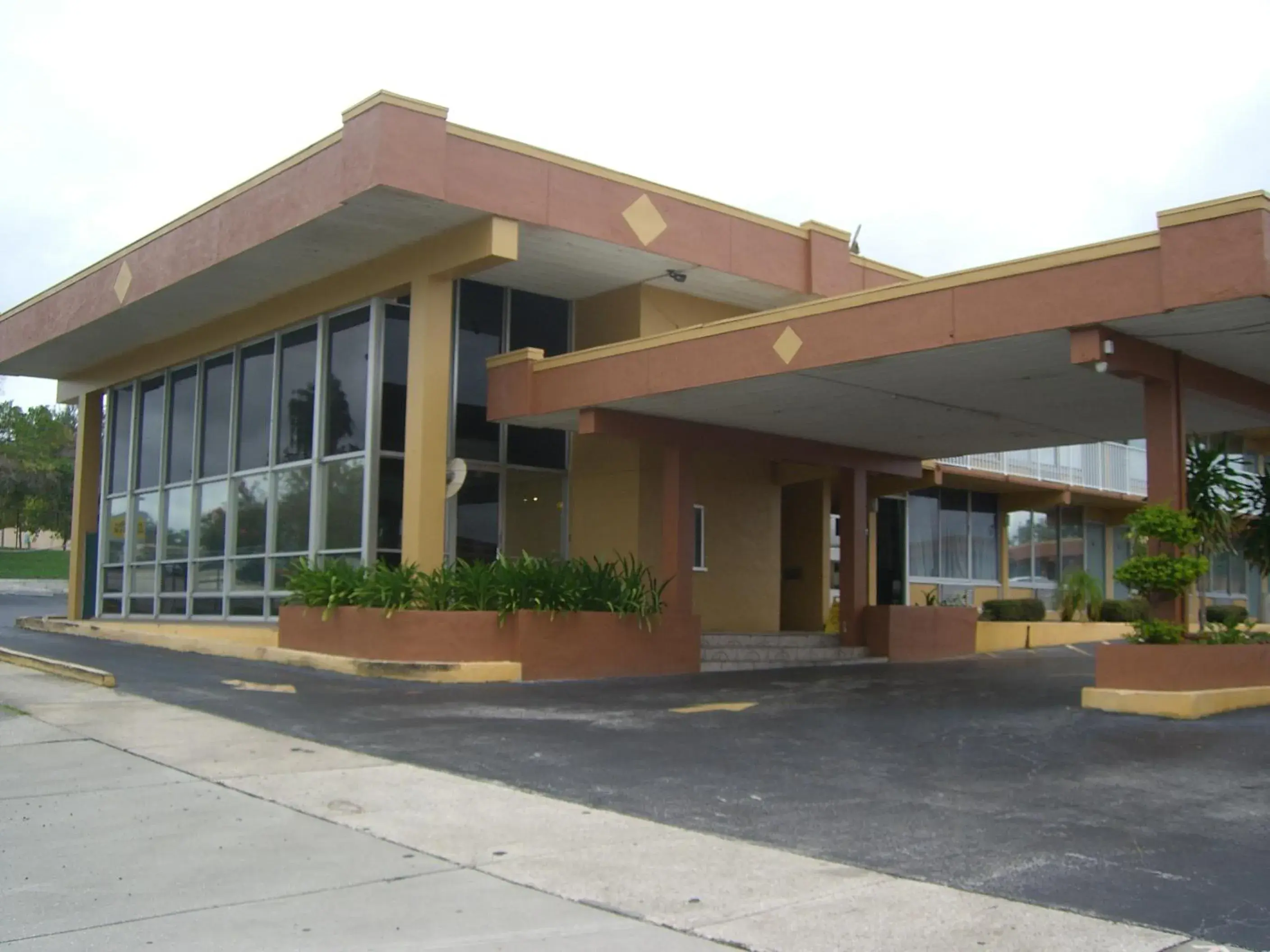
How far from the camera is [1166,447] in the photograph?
12820mm

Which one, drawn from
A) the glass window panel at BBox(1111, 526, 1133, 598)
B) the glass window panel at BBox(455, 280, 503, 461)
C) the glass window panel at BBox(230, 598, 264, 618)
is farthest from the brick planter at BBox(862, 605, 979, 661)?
the glass window panel at BBox(1111, 526, 1133, 598)

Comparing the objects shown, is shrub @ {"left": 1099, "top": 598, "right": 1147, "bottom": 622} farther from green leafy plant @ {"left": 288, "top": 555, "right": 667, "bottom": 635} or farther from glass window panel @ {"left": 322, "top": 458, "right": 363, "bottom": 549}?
glass window panel @ {"left": 322, "top": 458, "right": 363, "bottom": 549}

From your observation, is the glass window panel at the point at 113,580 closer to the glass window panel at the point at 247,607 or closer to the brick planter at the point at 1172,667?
the glass window panel at the point at 247,607

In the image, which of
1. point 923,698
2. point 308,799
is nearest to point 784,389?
point 923,698

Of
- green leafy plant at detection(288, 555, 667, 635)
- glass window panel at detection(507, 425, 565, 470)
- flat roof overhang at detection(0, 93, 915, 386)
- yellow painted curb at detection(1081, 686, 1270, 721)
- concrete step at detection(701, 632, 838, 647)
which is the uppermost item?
flat roof overhang at detection(0, 93, 915, 386)

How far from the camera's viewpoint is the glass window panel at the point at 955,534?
27.9 metres

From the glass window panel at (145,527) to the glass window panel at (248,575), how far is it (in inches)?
136

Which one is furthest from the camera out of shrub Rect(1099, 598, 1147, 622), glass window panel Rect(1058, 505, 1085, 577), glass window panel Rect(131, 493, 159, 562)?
glass window panel Rect(1058, 505, 1085, 577)

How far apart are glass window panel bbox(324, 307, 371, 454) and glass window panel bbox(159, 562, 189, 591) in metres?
5.41

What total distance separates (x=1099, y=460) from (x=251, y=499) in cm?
1867

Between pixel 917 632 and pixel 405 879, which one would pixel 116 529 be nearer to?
pixel 917 632

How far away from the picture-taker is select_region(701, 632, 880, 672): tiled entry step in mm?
18547

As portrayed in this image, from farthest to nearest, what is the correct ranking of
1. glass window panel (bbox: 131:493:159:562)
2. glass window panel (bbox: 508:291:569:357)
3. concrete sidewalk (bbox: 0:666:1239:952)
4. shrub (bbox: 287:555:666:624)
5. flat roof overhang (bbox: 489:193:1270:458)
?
glass window panel (bbox: 131:493:159:562) → glass window panel (bbox: 508:291:569:357) → shrub (bbox: 287:555:666:624) → flat roof overhang (bbox: 489:193:1270:458) → concrete sidewalk (bbox: 0:666:1239:952)

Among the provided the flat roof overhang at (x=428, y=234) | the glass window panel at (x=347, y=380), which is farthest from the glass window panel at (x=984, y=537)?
the glass window panel at (x=347, y=380)
